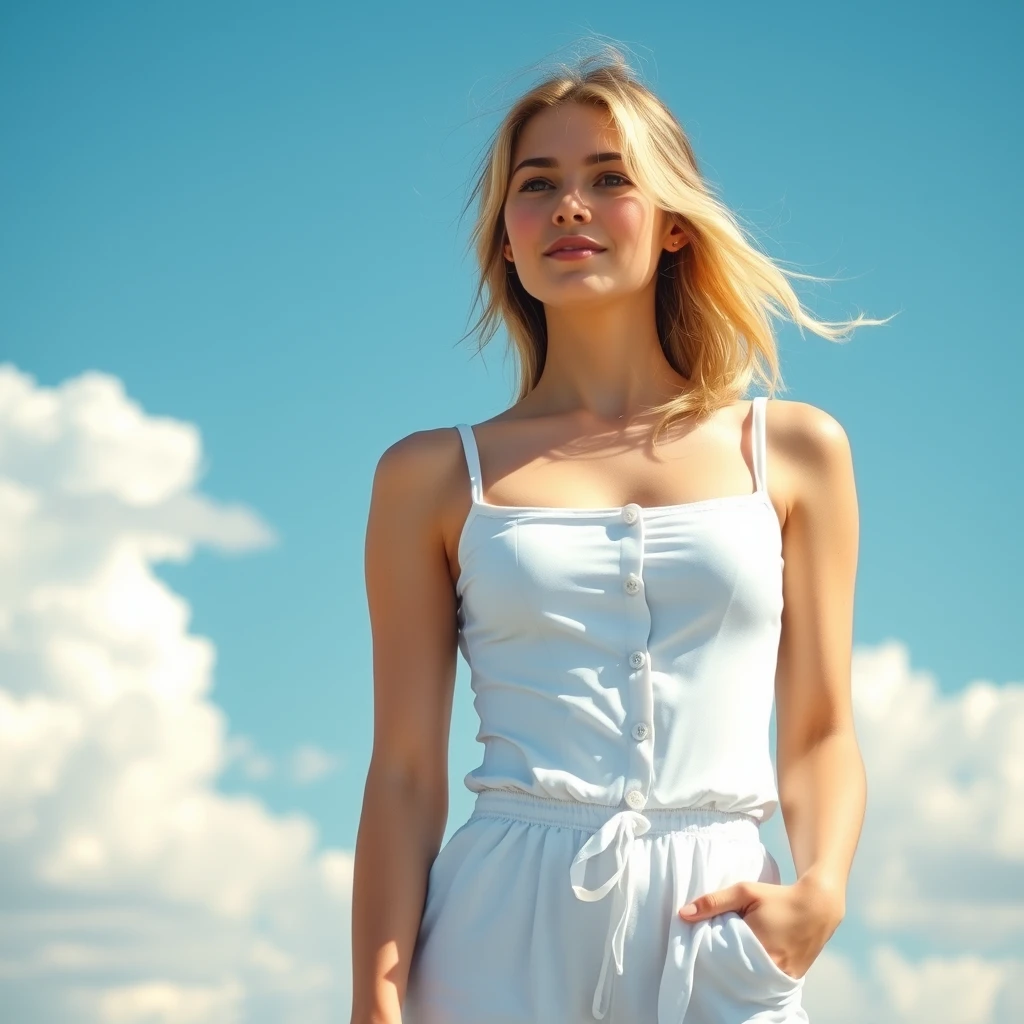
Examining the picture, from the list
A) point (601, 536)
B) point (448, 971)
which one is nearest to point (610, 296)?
point (601, 536)

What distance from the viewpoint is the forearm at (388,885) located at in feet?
10.9

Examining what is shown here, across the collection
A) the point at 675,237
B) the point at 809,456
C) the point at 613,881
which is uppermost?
the point at 675,237

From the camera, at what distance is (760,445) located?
359 cm

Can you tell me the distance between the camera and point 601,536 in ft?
11.2

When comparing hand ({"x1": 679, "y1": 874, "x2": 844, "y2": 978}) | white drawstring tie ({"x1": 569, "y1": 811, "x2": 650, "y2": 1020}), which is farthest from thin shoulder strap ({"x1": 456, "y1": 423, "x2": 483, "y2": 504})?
hand ({"x1": 679, "y1": 874, "x2": 844, "y2": 978})

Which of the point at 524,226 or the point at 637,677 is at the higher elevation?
the point at 524,226

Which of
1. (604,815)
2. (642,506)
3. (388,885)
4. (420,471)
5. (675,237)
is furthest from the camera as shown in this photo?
(675,237)

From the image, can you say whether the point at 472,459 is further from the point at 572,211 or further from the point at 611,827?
the point at 611,827

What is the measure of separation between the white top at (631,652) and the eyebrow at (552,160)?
0.89 metres

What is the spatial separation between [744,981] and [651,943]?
0.65 feet

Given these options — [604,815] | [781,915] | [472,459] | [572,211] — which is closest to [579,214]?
[572,211]

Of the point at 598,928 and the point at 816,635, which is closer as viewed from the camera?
the point at 598,928

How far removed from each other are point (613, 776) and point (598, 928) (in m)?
0.30

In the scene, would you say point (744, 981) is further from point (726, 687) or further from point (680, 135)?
point (680, 135)
